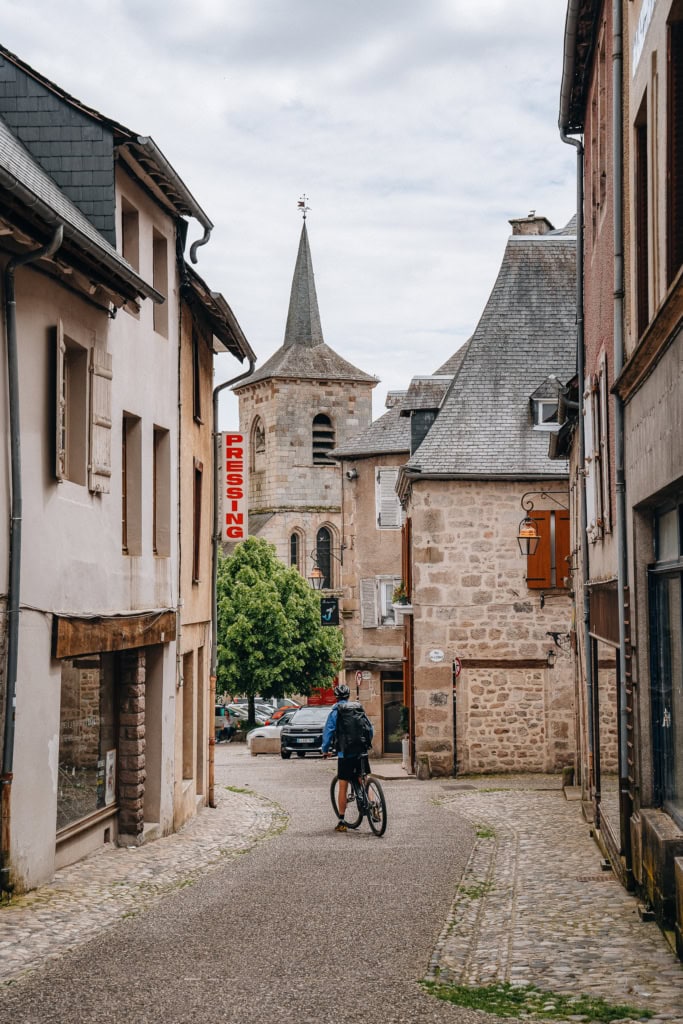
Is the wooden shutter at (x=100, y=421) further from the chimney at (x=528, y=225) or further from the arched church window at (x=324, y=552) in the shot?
the arched church window at (x=324, y=552)

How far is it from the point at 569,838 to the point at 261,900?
523cm

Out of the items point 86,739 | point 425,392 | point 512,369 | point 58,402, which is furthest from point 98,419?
point 425,392

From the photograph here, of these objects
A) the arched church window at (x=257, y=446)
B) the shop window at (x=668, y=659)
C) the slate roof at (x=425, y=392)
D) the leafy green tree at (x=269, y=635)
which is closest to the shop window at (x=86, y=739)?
the shop window at (x=668, y=659)

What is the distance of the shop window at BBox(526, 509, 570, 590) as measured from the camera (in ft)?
80.5

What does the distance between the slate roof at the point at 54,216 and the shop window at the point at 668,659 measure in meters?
4.62

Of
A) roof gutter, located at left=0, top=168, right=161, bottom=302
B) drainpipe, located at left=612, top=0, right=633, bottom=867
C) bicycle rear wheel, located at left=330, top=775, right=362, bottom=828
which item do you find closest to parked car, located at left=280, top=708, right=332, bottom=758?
bicycle rear wheel, located at left=330, top=775, right=362, bottom=828

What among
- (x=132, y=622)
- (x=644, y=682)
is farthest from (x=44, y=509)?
(x=644, y=682)

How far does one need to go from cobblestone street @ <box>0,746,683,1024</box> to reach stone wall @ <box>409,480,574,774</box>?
6384mm

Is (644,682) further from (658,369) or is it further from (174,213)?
(174,213)

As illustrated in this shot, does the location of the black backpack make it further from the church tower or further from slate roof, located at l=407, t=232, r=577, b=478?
the church tower

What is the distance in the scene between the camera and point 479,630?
24969 millimetres

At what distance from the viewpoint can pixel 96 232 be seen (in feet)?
41.1

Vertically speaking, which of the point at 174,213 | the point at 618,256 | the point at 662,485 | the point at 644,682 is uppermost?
the point at 174,213

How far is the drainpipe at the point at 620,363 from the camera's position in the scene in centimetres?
1024
